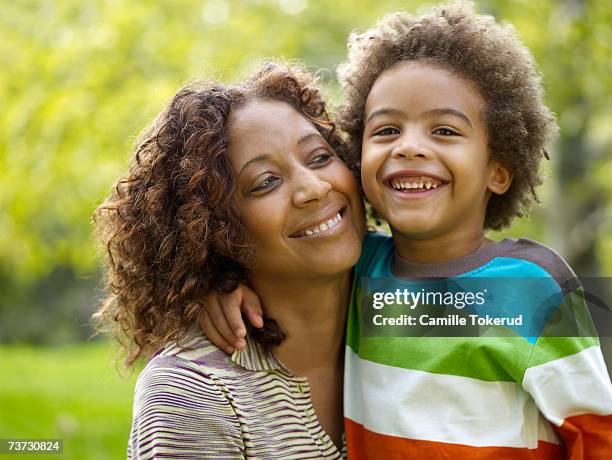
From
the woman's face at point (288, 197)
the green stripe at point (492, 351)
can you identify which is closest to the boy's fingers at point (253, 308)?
the woman's face at point (288, 197)

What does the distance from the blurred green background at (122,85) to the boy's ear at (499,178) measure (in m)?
2.37

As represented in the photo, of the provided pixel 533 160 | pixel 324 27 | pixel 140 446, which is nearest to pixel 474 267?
pixel 533 160

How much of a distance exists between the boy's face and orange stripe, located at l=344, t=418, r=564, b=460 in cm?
63

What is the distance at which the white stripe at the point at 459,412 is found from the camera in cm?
225

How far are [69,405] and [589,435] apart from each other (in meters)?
5.02

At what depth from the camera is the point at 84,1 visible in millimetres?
6137

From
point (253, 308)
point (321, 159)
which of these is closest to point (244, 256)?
point (253, 308)

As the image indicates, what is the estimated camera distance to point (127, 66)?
590 cm

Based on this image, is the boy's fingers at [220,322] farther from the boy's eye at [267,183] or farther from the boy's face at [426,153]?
the boy's face at [426,153]

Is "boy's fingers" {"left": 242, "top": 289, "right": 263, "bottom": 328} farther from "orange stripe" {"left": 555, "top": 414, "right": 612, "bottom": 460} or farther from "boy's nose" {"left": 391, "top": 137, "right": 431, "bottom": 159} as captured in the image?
"orange stripe" {"left": 555, "top": 414, "right": 612, "bottom": 460}

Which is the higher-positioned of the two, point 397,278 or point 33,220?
point 33,220

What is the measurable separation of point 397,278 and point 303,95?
0.69 meters

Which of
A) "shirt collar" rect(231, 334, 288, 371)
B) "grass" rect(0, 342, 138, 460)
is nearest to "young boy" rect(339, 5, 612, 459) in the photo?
"shirt collar" rect(231, 334, 288, 371)

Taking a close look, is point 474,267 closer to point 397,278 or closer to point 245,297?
point 397,278
